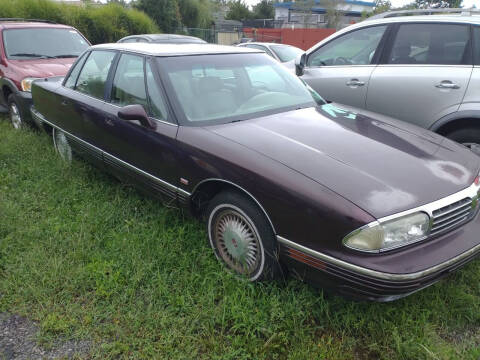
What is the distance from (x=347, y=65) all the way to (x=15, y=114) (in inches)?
196

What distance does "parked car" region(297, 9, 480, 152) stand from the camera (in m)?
3.68

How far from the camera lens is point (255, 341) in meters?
2.23

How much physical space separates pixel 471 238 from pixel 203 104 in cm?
202

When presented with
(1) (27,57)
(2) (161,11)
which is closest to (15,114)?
(1) (27,57)

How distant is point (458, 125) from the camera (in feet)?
12.3

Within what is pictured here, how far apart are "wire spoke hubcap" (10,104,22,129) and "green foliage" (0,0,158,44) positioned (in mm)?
10881

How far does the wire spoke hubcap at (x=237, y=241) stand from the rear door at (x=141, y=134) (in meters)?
0.50

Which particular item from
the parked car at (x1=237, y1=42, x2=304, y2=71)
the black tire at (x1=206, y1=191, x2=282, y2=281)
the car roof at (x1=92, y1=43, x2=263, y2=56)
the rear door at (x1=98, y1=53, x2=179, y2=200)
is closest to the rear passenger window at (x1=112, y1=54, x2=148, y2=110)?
the rear door at (x1=98, y1=53, x2=179, y2=200)

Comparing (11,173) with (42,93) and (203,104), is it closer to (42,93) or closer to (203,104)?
(42,93)

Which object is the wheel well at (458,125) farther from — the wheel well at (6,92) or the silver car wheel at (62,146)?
the wheel well at (6,92)

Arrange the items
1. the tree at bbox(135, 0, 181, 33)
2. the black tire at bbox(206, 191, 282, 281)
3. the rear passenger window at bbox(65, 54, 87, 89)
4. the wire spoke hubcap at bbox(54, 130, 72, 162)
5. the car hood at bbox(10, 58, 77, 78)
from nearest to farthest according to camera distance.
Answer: the black tire at bbox(206, 191, 282, 281) < the rear passenger window at bbox(65, 54, 87, 89) < the wire spoke hubcap at bbox(54, 130, 72, 162) < the car hood at bbox(10, 58, 77, 78) < the tree at bbox(135, 0, 181, 33)

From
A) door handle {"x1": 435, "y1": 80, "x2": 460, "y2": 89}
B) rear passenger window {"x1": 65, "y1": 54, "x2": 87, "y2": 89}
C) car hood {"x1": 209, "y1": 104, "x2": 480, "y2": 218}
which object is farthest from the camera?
rear passenger window {"x1": 65, "y1": 54, "x2": 87, "y2": 89}

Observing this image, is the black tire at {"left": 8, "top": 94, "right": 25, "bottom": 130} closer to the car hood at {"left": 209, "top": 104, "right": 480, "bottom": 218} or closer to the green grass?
the green grass

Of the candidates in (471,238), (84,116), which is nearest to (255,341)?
(471,238)
